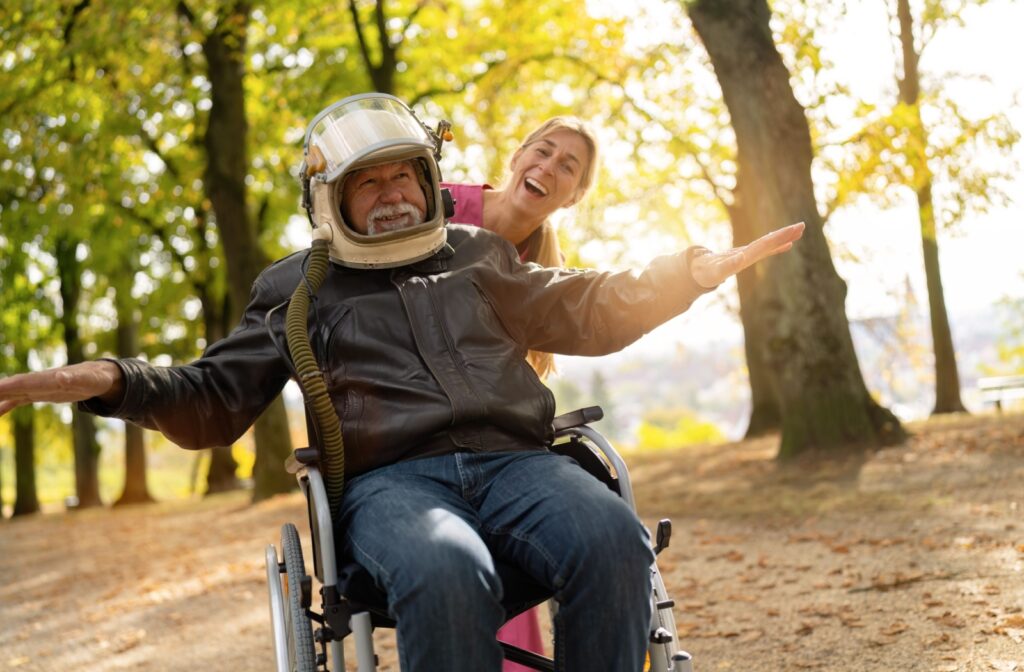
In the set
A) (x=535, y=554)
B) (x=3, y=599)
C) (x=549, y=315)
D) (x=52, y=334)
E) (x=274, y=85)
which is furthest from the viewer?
(x=52, y=334)

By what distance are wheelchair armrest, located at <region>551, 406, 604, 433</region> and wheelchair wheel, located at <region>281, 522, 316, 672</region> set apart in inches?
29.2

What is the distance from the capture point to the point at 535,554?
2547 millimetres

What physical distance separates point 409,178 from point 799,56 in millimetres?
9371

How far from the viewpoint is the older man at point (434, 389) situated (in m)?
2.42

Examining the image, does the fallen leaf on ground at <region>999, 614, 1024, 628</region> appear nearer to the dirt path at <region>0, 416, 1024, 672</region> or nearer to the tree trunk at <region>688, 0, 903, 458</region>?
the dirt path at <region>0, 416, 1024, 672</region>

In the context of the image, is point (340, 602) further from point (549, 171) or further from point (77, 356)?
point (77, 356)

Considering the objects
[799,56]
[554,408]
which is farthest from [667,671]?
[799,56]

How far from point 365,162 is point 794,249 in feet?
25.0

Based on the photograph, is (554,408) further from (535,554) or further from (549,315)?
(535,554)

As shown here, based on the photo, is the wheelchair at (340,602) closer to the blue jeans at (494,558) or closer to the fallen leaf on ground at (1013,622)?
the blue jeans at (494,558)

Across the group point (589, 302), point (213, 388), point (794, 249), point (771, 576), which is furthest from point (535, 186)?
point (794, 249)

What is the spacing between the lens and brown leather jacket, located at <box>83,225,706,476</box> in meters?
2.83

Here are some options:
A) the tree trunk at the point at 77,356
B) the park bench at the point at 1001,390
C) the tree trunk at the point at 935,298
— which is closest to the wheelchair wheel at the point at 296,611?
the park bench at the point at 1001,390

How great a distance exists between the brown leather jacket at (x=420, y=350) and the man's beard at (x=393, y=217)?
0.11 metres
